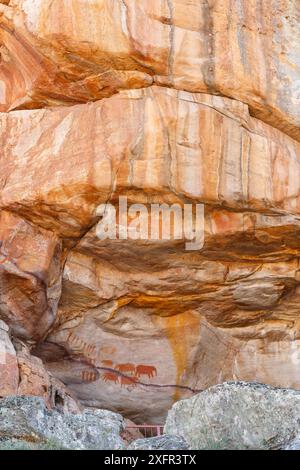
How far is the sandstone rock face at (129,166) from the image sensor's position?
12758 millimetres

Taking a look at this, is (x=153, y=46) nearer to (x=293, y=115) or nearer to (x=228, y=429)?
(x=293, y=115)

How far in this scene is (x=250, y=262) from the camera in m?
14.4

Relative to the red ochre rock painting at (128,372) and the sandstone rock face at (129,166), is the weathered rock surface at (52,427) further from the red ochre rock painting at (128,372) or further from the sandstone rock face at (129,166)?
the red ochre rock painting at (128,372)

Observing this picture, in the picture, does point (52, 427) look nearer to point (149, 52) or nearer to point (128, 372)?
point (128, 372)

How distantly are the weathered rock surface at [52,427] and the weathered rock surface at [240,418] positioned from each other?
0.81 metres

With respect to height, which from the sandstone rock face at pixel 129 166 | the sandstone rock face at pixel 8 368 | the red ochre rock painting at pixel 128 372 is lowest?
the red ochre rock painting at pixel 128 372

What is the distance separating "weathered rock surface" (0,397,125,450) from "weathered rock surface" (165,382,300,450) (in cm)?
81

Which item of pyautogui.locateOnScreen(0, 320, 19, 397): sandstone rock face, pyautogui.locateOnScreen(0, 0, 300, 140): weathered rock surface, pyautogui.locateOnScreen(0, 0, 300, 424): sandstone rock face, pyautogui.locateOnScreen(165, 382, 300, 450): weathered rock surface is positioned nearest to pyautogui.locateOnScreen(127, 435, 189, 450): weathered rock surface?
pyautogui.locateOnScreen(165, 382, 300, 450): weathered rock surface

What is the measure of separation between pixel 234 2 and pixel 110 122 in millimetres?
3115

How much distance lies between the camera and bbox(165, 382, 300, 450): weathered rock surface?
907cm

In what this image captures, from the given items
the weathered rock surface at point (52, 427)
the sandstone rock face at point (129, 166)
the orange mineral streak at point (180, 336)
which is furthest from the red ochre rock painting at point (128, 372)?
the weathered rock surface at point (52, 427)

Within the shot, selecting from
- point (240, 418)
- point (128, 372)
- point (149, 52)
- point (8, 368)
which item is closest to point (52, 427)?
point (240, 418)

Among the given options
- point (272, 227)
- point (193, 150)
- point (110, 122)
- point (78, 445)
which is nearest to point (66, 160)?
point (110, 122)

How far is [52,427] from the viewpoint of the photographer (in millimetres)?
9164
